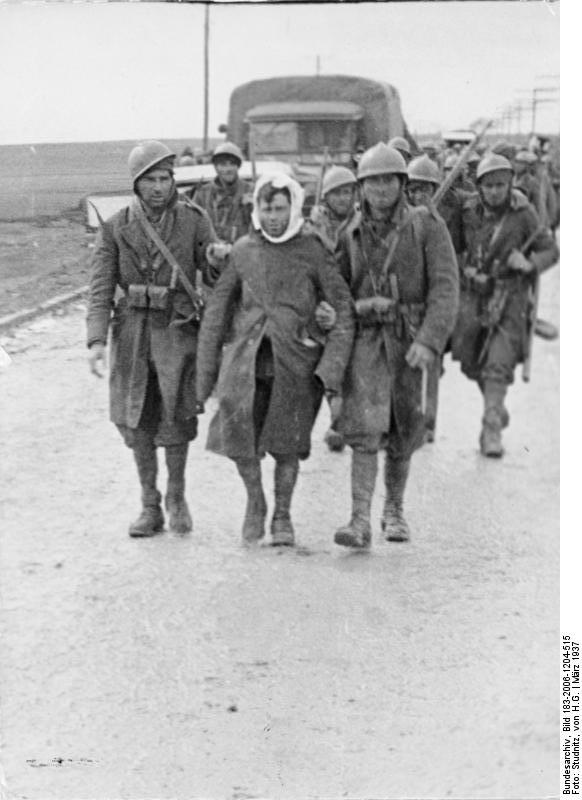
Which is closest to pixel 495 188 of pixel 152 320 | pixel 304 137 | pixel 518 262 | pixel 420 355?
pixel 518 262

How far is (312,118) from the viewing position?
680 cm

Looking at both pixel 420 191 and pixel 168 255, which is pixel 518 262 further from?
pixel 168 255

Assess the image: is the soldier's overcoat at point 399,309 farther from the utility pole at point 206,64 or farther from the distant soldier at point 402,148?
the utility pole at point 206,64

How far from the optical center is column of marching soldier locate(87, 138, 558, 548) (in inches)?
254

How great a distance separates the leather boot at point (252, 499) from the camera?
6.82 m

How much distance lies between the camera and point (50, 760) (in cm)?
589

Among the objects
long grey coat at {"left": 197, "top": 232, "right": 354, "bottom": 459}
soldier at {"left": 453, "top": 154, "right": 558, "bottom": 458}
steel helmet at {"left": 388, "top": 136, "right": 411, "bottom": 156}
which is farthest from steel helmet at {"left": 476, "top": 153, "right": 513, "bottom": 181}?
long grey coat at {"left": 197, "top": 232, "right": 354, "bottom": 459}

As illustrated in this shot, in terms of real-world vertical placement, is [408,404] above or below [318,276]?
below

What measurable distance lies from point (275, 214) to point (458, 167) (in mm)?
728

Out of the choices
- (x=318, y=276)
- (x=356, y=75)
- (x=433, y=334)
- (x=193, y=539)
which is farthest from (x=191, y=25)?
(x=193, y=539)

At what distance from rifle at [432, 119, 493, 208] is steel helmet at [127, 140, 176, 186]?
3.46 ft

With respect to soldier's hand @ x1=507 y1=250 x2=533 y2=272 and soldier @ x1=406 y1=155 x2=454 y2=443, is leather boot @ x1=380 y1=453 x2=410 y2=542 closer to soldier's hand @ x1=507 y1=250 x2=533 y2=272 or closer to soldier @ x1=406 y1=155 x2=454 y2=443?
soldier @ x1=406 y1=155 x2=454 y2=443

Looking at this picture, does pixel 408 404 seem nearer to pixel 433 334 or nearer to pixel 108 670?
pixel 433 334
